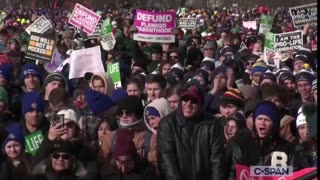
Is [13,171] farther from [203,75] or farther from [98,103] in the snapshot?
[203,75]

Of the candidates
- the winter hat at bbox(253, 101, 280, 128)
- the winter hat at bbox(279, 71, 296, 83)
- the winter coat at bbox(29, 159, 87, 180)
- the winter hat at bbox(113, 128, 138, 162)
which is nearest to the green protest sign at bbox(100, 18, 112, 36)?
the winter hat at bbox(279, 71, 296, 83)

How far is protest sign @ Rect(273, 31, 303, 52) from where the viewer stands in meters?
15.2

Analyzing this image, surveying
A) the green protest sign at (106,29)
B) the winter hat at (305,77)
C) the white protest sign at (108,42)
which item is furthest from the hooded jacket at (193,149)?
the green protest sign at (106,29)

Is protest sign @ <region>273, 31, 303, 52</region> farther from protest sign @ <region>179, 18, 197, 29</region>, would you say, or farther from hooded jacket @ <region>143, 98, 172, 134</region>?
protest sign @ <region>179, 18, 197, 29</region>

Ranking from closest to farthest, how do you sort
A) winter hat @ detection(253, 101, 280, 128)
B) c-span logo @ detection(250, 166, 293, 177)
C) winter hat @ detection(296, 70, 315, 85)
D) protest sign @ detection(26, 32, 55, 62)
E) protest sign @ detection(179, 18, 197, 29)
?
c-span logo @ detection(250, 166, 293, 177) < winter hat @ detection(253, 101, 280, 128) < winter hat @ detection(296, 70, 315, 85) < protest sign @ detection(26, 32, 55, 62) < protest sign @ detection(179, 18, 197, 29)

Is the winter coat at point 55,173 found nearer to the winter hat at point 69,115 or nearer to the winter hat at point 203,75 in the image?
the winter hat at point 69,115

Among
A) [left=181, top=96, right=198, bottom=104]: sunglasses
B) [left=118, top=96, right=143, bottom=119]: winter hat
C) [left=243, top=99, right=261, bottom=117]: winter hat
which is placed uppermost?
[left=181, top=96, right=198, bottom=104]: sunglasses

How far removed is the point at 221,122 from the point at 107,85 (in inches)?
89.9

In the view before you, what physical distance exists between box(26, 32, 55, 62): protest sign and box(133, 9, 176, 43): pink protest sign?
8.93 feet

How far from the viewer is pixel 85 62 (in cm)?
1309

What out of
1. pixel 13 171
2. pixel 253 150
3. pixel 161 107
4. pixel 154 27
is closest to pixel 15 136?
pixel 13 171

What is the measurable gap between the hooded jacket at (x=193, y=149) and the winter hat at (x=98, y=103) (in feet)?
6.02

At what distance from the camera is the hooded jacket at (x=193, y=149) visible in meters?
7.49

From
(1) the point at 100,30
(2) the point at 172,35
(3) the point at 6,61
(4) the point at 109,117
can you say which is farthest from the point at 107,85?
(1) the point at 100,30
